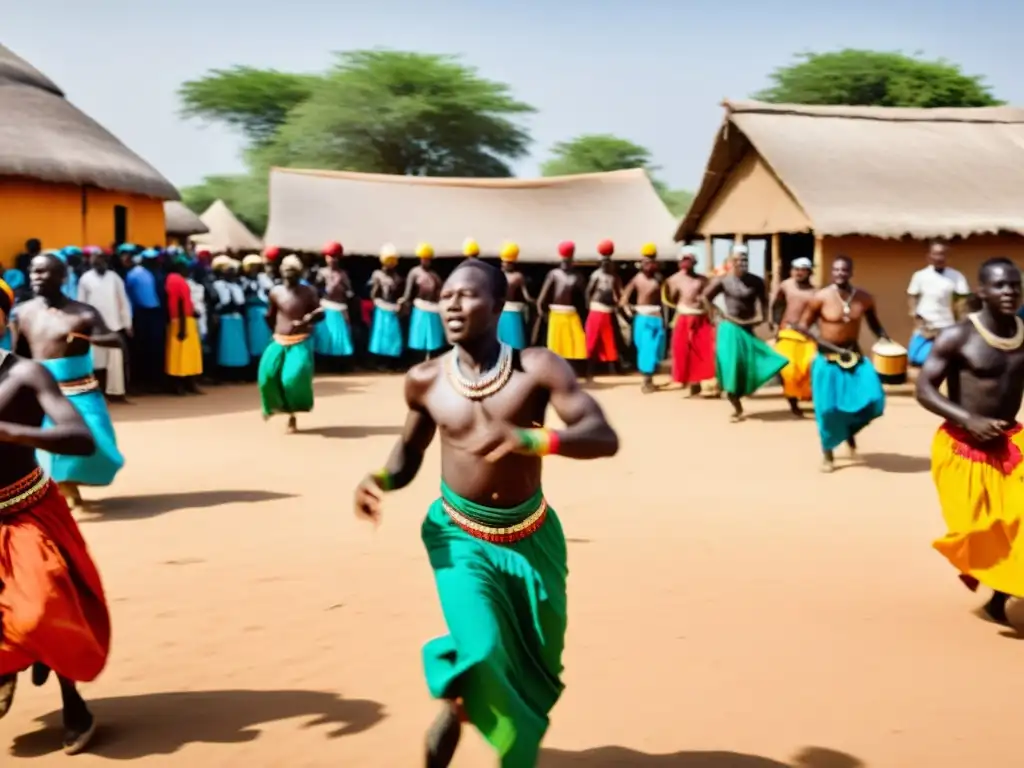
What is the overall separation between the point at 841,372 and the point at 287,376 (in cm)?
511

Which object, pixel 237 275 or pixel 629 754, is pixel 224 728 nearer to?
pixel 629 754

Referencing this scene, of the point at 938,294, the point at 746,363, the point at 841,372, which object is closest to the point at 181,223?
the point at 746,363

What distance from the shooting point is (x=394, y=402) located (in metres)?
14.1

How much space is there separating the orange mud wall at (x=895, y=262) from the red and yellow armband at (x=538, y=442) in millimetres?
13157

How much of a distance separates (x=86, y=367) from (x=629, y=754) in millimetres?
4893

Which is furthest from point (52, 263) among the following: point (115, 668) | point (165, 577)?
point (115, 668)

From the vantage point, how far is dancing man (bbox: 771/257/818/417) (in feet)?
36.3

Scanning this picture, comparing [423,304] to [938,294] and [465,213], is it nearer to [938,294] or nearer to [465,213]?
[465,213]

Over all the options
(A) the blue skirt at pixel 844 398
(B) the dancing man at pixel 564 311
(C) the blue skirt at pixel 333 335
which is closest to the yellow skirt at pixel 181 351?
(C) the blue skirt at pixel 333 335

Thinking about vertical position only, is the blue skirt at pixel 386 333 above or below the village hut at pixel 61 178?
below

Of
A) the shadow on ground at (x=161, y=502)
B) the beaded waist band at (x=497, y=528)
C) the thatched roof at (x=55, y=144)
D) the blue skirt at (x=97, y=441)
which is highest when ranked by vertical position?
the thatched roof at (x=55, y=144)

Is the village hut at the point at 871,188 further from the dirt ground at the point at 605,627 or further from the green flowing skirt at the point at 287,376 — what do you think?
the green flowing skirt at the point at 287,376

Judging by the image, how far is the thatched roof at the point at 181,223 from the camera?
29469 millimetres

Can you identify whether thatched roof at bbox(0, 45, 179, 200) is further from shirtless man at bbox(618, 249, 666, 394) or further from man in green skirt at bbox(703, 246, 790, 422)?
man in green skirt at bbox(703, 246, 790, 422)
